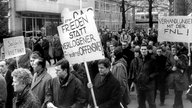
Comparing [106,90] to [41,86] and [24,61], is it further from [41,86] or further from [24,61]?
[24,61]

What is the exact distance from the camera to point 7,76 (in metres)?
7.54

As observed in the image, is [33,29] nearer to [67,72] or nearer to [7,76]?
[7,76]

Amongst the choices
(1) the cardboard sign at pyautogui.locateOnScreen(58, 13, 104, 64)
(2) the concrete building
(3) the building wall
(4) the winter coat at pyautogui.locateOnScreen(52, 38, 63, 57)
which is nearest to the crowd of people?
(1) the cardboard sign at pyautogui.locateOnScreen(58, 13, 104, 64)

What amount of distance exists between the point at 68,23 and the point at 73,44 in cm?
40

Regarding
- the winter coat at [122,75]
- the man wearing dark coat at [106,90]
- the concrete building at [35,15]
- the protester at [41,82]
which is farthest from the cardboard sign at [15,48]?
the concrete building at [35,15]

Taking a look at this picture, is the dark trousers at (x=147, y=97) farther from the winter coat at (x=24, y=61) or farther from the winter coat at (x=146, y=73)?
the winter coat at (x=24, y=61)

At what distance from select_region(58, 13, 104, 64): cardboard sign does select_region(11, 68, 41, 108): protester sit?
178 centimetres

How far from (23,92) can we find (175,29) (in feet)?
20.2

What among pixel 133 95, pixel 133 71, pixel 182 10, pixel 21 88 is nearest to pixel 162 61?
pixel 133 71

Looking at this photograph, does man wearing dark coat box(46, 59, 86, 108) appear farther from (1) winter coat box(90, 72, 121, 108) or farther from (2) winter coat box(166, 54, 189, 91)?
(2) winter coat box(166, 54, 189, 91)

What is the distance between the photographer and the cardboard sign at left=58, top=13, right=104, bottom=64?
646 centimetres

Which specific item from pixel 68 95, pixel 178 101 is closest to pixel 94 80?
pixel 68 95

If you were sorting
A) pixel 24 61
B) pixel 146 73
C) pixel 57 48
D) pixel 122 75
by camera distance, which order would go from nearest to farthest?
pixel 122 75, pixel 146 73, pixel 24 61, pixel 57 48

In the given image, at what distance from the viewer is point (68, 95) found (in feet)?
18.5
